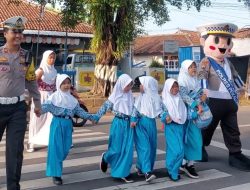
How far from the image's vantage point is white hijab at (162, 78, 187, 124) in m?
5.88

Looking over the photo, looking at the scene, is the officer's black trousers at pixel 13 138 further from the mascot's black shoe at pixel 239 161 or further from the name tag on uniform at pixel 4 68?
the mascot's black shoe at pixel 239 161

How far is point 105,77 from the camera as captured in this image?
50.6 ft

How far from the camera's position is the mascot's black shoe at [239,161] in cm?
649

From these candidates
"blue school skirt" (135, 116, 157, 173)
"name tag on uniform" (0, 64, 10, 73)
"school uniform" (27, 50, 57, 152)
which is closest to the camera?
"name tag on uniform" (0, 64, 10, 73)

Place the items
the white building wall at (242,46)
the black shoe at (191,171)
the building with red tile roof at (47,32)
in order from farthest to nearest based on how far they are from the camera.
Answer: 1. the white building wall at (242,46)
2. the building with red tile roof at (47,32)
3. the black shoe at (191,171)

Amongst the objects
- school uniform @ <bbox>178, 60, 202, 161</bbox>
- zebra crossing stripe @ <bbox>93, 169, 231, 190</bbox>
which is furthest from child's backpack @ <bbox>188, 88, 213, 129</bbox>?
zebra crossing stripe @ <bbox>93, 169, 231, 190</bbox>

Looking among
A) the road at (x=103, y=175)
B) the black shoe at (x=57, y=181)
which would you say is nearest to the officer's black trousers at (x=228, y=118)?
the road at (x=103, y=175)

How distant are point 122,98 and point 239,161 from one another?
201cm

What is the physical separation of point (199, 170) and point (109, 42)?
30.8 feet

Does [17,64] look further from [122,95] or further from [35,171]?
[35,171]

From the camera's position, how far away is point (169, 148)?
591 cm

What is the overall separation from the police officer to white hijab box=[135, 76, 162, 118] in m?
1.60

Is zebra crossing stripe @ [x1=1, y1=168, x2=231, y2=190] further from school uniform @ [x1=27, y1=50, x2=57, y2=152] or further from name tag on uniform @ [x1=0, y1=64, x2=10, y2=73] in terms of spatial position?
school uniform @ [x1=27, y1=50, x2=57, y2=152]

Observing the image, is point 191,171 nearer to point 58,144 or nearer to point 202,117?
point 202,117
